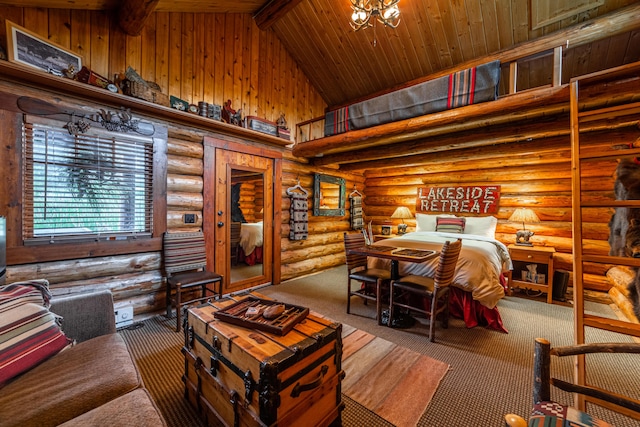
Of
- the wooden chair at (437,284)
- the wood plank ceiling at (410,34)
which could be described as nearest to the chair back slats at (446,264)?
the wooden chair at (437,284)

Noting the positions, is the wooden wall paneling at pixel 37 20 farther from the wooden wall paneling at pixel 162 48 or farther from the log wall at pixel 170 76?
the wooden wall paneling at pixel 162 48

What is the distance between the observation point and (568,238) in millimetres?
3990

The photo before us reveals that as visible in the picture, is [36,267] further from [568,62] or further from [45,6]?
[568,62]

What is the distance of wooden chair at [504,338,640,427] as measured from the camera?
3.11 ft

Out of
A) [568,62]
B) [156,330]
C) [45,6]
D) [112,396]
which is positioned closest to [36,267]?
[156,330]

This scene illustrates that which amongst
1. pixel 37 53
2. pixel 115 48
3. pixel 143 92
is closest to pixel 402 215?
pixel 143 92

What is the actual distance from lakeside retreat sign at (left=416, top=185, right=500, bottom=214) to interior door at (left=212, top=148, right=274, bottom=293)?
136 inches

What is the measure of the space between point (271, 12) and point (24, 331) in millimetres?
4731

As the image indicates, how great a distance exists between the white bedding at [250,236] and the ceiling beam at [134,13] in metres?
2.62

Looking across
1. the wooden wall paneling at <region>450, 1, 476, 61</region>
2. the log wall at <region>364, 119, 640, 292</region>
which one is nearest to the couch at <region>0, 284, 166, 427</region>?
the log wall at <region>364, 119, 640, 292</region>

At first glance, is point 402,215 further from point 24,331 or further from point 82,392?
point 24,331

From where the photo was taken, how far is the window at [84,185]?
2.27 metres

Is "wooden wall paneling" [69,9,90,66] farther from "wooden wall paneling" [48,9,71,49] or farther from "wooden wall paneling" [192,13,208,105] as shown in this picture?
"wooden wall paneling" [192,13,208,105]

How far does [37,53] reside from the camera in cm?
219
